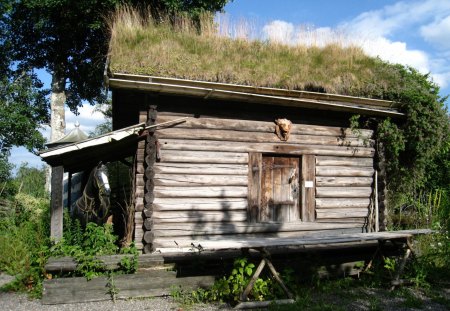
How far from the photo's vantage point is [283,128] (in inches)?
319

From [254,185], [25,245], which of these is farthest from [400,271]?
[25,245]

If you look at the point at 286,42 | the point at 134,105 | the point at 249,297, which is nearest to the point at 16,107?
the point at 134,105

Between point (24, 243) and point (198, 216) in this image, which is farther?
point (24, 243)

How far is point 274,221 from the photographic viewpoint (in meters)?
8.14

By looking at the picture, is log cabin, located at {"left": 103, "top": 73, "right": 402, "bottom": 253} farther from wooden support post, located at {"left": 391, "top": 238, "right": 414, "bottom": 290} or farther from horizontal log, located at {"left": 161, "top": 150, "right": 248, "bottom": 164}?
wooden support post, located at {"left": 391, "top": 238, "right": 414, "bottom": 290}

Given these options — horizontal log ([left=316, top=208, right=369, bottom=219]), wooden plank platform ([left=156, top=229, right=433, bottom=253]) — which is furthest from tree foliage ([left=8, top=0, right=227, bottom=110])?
wooden plank platform ([left=156, top=229, right=433, bottom=253])

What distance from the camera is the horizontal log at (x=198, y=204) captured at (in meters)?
7.20

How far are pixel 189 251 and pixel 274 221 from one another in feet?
6.99

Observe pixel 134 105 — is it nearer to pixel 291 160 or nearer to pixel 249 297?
pixel 291 160

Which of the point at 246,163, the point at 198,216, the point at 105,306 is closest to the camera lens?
the point at 105,306

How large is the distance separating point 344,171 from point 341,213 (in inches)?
35.3

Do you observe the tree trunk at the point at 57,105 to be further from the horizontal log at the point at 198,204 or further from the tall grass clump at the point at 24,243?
the horizontal log at the point at 198,204

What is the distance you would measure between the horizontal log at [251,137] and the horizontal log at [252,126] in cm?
7

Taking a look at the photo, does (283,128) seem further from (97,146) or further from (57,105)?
(57,105)
